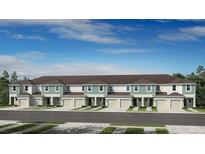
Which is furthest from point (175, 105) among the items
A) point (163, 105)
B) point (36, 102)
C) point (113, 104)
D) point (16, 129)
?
point (16, 129)

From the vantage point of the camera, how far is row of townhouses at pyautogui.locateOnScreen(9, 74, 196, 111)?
35.6m

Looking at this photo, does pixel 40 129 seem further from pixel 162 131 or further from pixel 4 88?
pixel 4 88

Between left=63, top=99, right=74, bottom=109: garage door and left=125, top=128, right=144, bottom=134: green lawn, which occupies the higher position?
left=125, top=128, right=144, bottom=134: green lawn

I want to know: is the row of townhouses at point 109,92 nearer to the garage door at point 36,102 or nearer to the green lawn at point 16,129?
the garage door at point 36,102

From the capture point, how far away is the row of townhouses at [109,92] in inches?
1403

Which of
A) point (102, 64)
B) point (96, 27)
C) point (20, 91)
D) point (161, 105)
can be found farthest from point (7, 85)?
→ point (161, 105)

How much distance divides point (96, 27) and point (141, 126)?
39.8ft

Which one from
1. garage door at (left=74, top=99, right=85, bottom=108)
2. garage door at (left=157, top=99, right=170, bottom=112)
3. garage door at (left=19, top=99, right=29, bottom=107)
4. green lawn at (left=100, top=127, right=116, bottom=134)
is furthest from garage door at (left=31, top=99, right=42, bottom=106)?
green lawn at (left=100, top=127, right=116, bottom=134)

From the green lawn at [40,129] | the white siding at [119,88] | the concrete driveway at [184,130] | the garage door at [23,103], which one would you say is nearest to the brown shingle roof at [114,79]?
the white siding at [119,88]

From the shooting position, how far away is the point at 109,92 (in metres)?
40.1

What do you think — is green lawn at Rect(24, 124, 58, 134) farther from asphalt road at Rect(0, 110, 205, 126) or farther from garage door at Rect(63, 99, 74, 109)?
garage door at Rect(63, 99, 74, 109)

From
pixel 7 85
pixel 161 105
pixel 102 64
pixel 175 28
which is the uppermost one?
pixel 175 28

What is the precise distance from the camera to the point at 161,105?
115 ft
